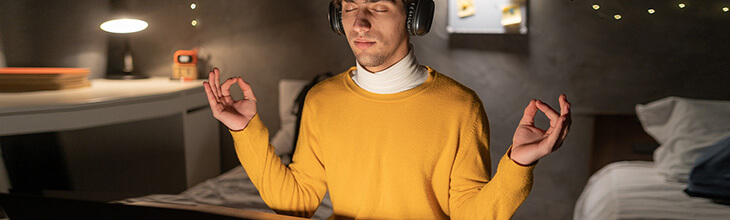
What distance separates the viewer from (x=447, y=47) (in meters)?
1.05

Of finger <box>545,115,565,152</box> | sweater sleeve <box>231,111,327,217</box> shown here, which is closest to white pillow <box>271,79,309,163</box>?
sweater sleeve <box>231,111,327,217</box>

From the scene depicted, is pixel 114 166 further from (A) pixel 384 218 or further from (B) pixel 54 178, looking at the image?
(A) pixel 384 218

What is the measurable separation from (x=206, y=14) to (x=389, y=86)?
0.65 meters

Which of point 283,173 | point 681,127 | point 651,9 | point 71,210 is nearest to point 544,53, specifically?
point 651,9

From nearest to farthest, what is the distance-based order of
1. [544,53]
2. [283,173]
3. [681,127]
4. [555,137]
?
→ 1. [555,137]
2. [283,173]
3. [544,53]
4. [681,127]

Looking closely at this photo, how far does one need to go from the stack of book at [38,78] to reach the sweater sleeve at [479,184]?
99cm

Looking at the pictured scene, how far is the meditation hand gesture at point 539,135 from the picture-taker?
59 centimetres

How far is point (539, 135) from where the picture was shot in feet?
2.05

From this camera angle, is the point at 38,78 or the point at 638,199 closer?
the point at 38,78

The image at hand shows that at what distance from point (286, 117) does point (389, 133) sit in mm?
668

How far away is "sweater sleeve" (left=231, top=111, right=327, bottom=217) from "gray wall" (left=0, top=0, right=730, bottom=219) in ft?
0.89

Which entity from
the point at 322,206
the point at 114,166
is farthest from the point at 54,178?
the point at 322,206

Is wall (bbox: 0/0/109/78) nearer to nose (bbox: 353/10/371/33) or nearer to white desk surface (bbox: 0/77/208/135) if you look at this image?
white desk surface (bbox: 0/77/208/135)

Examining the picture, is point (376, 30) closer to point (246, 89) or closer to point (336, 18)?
point (336, 18)
